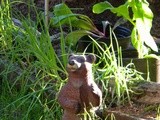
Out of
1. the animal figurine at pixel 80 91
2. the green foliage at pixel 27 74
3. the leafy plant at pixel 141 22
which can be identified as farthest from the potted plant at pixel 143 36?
the animal figurine at pixel 80 91

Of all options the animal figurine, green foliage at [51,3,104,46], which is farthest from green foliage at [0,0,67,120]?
the animal figurine

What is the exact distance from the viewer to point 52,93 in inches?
90.0

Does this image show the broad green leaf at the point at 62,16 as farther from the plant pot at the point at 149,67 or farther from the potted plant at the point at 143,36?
the plant pot at the point at 149,67

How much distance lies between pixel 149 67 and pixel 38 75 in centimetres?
56

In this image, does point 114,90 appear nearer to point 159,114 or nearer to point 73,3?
point 159,114

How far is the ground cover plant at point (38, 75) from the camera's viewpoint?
2131mm

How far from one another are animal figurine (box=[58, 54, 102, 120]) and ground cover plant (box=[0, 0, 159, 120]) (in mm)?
163

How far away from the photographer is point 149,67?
233 cm

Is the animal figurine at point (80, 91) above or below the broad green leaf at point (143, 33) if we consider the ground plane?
below

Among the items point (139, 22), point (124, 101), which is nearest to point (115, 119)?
point (124, 101)

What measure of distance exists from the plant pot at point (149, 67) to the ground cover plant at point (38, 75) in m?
0.09

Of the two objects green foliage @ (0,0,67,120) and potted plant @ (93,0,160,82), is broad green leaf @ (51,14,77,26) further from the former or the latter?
potted plant @ (93,0,160,82)

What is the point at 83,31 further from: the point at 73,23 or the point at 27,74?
the point at 27,74

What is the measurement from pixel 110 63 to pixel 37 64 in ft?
1.29
